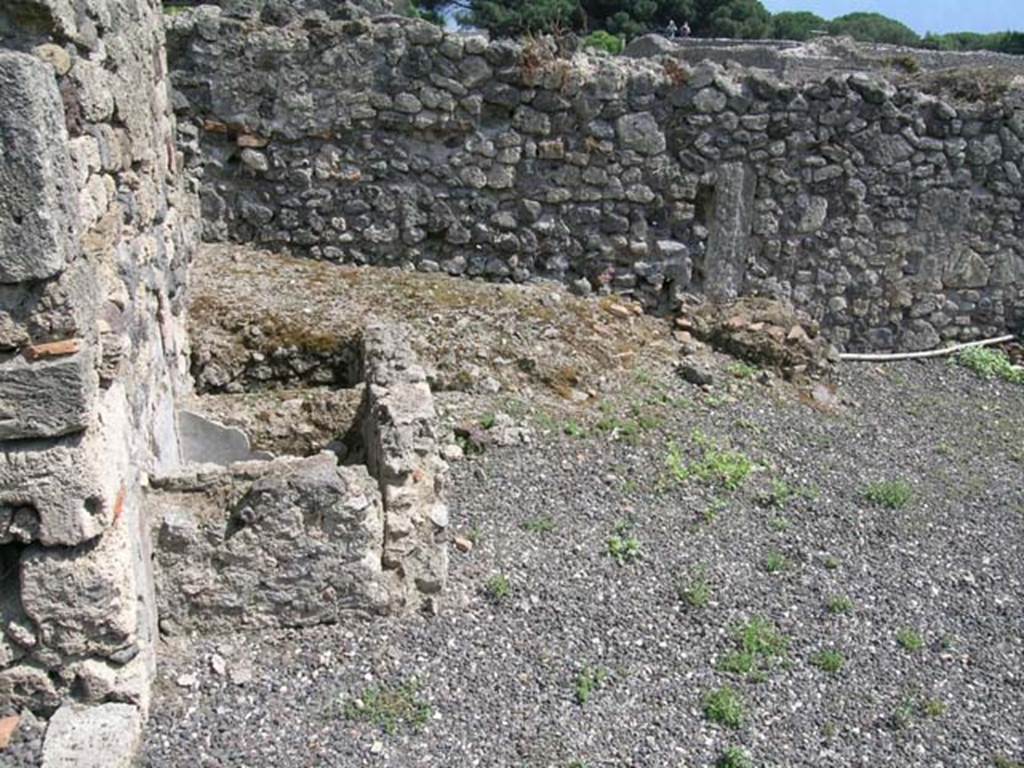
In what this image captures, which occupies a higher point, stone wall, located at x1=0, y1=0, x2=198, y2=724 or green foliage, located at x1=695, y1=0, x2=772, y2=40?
green foliage, located at x1=695, y1=0, x2=772, y2=40

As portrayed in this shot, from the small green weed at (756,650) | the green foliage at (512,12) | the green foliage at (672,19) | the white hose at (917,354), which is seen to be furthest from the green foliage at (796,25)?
the small green weed at (756,650)

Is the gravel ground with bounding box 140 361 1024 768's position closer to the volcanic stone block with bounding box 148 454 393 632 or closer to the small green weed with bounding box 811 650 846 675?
the small green weed with bounding box 811 650 846 675

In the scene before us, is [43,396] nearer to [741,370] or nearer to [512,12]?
[741,370]

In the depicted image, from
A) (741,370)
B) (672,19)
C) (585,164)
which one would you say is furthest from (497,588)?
(672,19)

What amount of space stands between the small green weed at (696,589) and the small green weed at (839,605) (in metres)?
0.61

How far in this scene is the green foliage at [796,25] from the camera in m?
41.7

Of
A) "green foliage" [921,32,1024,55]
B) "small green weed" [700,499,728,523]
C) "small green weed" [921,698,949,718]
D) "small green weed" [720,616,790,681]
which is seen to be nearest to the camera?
"small green weed" [921,698,949,718]

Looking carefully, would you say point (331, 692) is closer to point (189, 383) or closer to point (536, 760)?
point (536, 760)

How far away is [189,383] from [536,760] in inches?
143

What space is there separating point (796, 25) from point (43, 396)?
47.5 m

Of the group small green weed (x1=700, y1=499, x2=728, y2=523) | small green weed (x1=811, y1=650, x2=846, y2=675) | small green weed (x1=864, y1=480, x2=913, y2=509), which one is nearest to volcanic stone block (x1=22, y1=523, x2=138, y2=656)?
small green weed (x1=811, y1=650, x2=846, y2=675)

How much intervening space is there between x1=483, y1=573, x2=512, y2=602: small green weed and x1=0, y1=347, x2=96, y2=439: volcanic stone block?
85.9 inches

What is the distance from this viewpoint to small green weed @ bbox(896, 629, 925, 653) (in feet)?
14.3

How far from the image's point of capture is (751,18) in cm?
3969
